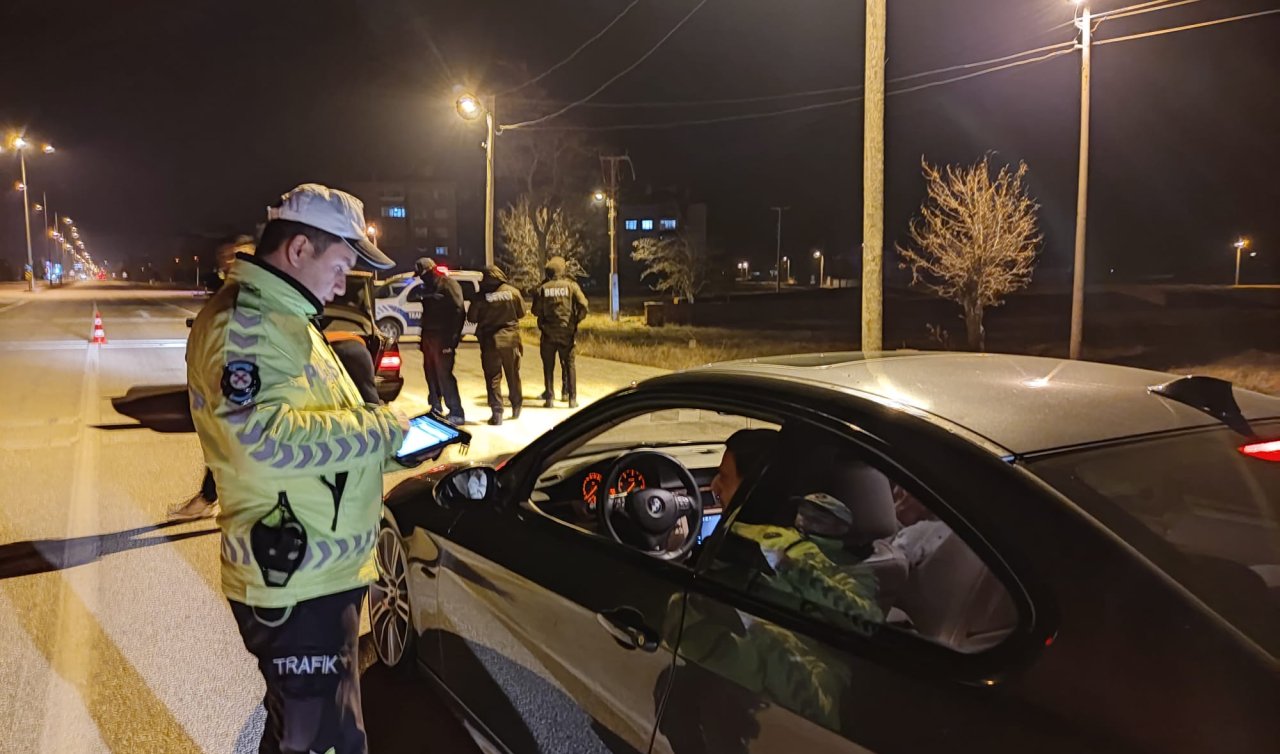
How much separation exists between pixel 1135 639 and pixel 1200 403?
0.92 m

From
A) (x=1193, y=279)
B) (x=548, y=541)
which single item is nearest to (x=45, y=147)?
(x=548, y=541)

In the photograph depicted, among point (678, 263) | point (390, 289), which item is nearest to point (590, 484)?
point (390, 289)

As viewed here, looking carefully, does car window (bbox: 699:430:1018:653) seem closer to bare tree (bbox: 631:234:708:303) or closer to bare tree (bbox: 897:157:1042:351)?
bare tree (bbox: 897:157:1042:351)

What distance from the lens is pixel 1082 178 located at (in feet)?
63.6

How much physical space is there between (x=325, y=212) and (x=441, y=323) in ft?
25.9

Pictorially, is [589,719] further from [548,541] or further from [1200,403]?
[1200,403]

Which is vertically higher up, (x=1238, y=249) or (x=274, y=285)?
(x=1238, y=249)

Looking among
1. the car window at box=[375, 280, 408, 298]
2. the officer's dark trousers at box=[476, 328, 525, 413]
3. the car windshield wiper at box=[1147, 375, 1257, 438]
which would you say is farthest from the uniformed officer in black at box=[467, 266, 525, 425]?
the car window at box=[375, 280, 408, 298]

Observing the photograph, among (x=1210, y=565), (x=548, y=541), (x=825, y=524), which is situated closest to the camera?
(x=1210, y=565)

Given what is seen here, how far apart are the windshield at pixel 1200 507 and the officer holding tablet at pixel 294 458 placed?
1.52 meters

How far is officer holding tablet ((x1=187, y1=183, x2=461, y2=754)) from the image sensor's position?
2.02 meters

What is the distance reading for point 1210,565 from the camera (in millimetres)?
1667

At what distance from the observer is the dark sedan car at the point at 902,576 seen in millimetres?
1486

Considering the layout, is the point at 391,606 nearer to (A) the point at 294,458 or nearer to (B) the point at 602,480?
(B) the point at 602,480
